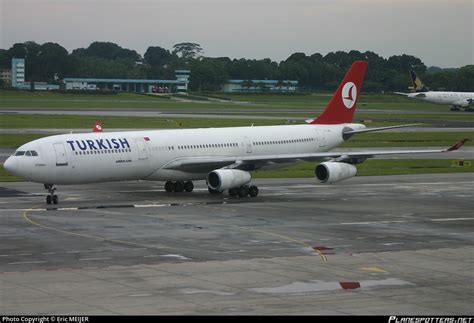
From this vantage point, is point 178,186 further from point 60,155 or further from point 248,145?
point 60,155

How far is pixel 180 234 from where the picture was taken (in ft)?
127

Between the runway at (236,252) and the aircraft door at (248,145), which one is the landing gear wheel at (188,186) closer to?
the runway at (236,252)

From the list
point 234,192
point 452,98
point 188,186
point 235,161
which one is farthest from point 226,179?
point 452,98

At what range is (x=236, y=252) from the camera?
112 ft

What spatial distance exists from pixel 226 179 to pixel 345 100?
14675 millimetres

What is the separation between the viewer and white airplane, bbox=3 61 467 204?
47719 millimetres

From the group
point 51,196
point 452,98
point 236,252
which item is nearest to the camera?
point 236,252

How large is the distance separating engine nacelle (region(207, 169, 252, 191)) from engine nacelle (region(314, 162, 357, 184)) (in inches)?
172

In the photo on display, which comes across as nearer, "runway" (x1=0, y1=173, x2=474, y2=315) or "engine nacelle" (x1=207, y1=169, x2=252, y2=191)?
"runway" (x1=0, y1=173, x2=474, y2=315)

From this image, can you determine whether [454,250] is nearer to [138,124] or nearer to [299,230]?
[299,230]

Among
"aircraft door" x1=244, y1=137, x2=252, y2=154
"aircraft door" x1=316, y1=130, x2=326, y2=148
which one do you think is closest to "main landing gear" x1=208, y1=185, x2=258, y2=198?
"aircraft door" x1=244, y1=137, x2=252, y2=154

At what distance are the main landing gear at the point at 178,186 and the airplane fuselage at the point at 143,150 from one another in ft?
4.46

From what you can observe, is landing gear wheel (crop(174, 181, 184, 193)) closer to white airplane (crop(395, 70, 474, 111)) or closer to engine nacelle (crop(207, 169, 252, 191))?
engine nacelle (crop(207, 169, 252, 191))

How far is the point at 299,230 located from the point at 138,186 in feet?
63.4
